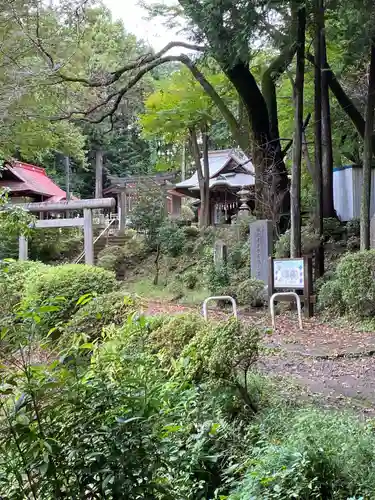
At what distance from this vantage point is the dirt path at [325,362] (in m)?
4.43

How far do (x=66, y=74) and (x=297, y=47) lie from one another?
6.76 metres

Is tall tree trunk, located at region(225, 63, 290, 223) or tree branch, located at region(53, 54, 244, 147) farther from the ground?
tree branch, located at region(53, 54, 244, 147)

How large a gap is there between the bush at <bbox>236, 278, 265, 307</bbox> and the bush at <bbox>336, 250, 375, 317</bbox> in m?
2.19

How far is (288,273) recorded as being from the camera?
9891mm

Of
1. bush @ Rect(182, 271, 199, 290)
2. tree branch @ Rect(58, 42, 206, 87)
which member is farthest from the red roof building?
bush @ Rect(182, 271, 199, 290)

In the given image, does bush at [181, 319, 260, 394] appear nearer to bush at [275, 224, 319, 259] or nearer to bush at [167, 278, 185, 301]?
bush at [275, 224, 319, 259]

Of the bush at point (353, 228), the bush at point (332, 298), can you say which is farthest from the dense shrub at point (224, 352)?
the bush at point (353, 228)

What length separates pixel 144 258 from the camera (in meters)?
18.9

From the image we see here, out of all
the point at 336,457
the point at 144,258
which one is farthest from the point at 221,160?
the point at 336,457

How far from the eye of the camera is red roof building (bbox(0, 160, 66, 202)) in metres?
21.0

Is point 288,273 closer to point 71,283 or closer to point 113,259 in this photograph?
point 71,283

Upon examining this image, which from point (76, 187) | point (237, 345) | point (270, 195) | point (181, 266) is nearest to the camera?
point (237, 345)

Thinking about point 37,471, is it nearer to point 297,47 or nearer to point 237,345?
point 237,345

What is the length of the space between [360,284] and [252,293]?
2.79 meters
